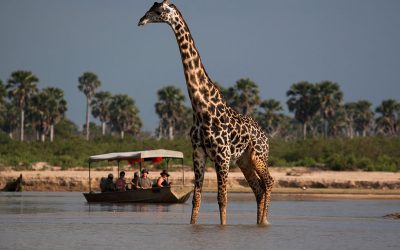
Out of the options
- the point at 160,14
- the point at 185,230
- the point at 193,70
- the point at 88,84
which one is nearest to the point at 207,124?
the point at 193,70

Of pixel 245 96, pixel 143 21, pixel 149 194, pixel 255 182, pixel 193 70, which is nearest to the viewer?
pixel 143 21

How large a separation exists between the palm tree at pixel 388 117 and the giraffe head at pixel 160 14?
112m

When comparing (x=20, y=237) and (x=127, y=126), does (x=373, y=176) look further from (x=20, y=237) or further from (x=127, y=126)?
(x=127, y=126)

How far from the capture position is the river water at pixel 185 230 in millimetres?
19094

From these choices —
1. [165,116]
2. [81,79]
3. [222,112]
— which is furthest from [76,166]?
[81,79]

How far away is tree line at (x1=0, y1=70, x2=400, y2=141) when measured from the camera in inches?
4505

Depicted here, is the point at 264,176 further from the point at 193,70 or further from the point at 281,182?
the point at 281,182

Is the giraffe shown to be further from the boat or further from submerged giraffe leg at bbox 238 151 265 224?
the boat

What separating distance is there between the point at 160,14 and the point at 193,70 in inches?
62.4

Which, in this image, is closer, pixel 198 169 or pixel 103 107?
pixel 198 169

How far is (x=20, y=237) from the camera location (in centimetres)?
2002

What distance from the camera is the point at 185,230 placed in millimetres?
22078

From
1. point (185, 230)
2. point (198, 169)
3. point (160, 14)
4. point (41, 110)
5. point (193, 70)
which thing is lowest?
point (185, 230)

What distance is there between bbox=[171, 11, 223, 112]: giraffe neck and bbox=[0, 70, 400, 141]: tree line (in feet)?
276
